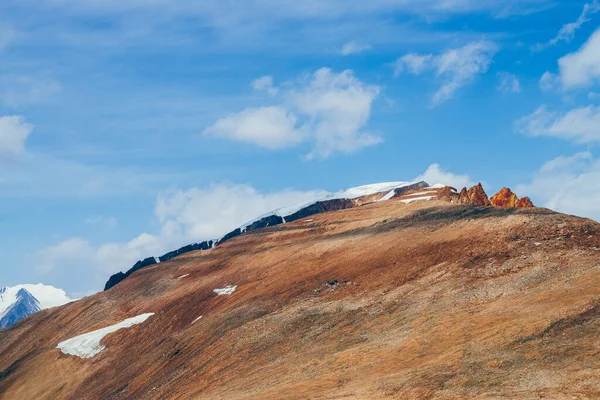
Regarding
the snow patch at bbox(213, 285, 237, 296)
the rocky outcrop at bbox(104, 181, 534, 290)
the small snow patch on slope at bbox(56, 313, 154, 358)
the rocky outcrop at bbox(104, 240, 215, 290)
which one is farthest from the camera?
the rocky outcrop at bbox(104, 240, 215, 290)

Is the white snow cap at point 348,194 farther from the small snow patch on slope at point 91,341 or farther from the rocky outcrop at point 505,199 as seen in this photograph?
the small snow patch on slope at point 91,341

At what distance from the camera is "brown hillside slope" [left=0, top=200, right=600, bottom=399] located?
35.4m

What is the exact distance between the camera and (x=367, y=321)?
49.4 metres

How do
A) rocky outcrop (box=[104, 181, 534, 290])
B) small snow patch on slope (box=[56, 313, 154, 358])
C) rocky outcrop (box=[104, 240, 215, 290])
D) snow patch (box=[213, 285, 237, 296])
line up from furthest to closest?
1. rocky outcrop (box=[104, 240, 215, 290])
2. rocky outcrop (box=[104, 181, 534, 290])
3. small snow patch on slope (box=[56, 313, 154, 358])
4. snow patch (box=[213, 285, 237, 296])

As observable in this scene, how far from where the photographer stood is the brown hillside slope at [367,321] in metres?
35.4

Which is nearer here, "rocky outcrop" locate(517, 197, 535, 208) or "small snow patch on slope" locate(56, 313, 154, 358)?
"small snow patch on slope" locate(56, 313, 154, 358)

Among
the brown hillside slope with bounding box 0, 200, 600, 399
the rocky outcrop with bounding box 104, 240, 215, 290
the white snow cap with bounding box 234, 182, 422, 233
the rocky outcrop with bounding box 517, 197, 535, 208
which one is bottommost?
the brown hillside slope with bounding box 0, 200, 600, 399

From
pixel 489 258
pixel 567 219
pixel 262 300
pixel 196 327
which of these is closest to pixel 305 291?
pixel 262 300

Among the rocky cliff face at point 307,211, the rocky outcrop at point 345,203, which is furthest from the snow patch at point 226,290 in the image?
the rocky cliff face at point 307,211

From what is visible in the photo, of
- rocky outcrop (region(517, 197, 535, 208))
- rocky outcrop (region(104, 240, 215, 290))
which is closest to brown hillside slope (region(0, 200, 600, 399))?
rocky outcrop (region(517, 197, 535, 208))

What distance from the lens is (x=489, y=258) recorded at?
5262cm

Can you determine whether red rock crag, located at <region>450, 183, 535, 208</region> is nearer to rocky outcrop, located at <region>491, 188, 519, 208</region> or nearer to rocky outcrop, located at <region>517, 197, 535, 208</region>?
rocky outcrop, located at <region>491, 188, 519, 208</region>

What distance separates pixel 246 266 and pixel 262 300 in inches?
643

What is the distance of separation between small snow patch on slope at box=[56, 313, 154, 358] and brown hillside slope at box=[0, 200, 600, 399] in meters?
1.26
